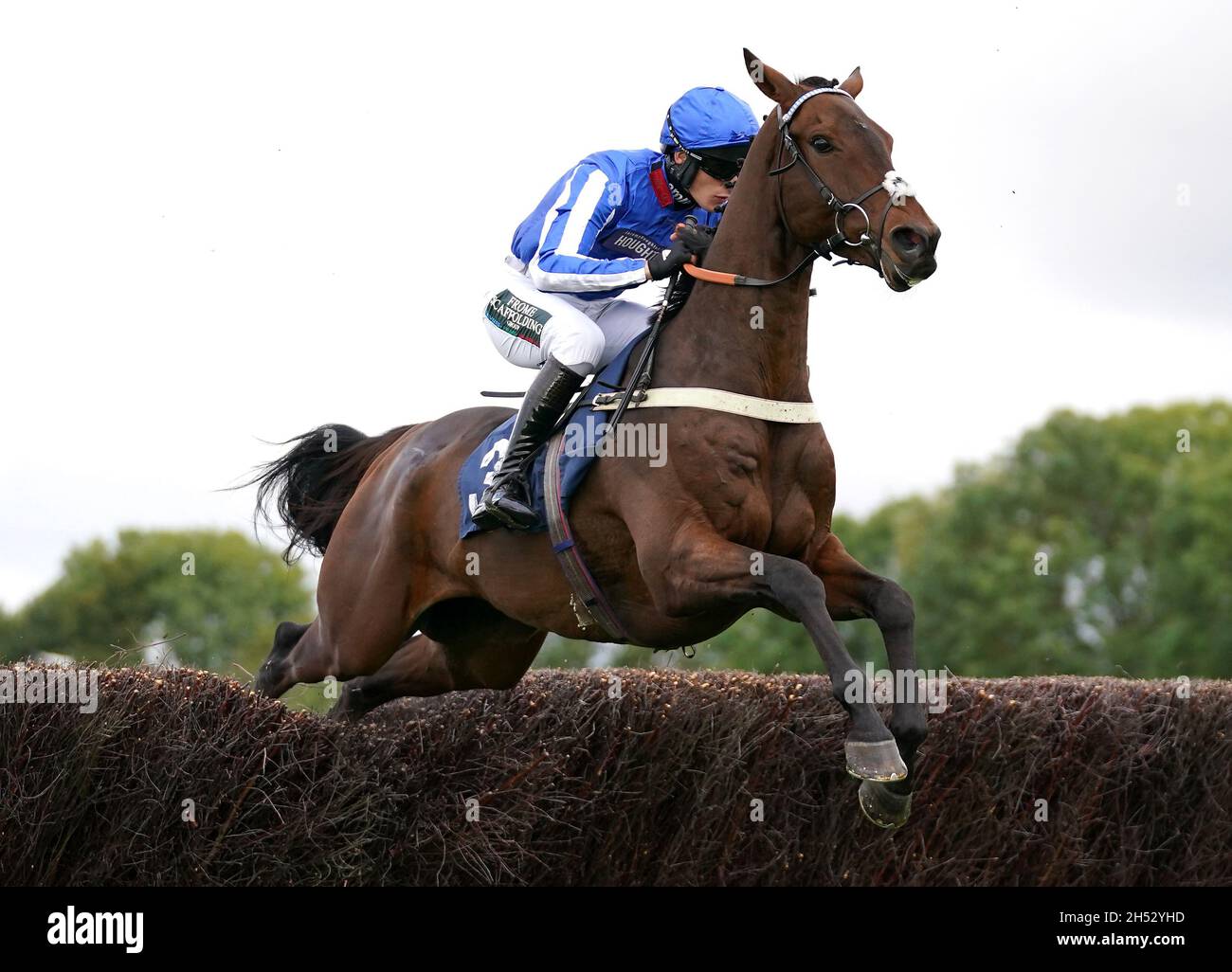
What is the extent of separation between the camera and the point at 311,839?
18.6 feet

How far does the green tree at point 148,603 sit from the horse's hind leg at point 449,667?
37.5m

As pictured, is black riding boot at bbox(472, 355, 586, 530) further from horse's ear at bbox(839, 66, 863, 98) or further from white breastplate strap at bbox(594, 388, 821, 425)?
horse's ear at bbox(839, 66, 863, 98)

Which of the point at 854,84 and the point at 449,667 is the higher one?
the point at 854,84

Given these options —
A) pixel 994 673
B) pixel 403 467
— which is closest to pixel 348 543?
pixel 403 467

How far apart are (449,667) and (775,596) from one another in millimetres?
2307

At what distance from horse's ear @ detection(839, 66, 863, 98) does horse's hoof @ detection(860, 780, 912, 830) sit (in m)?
2.44

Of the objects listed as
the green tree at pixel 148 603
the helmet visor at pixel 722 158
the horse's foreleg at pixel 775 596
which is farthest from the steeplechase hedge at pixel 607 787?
the green tree at pixel 148 603

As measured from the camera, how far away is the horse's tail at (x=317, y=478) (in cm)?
756

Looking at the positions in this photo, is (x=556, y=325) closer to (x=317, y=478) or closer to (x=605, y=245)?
(x=605, y=245)

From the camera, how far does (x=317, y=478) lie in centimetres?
769

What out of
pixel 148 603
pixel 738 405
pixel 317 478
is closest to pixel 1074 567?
pixel 148 603

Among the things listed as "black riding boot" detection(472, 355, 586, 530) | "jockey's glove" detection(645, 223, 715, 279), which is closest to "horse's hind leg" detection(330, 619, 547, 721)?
"black riding boot" detection(472, 355, 586, 530)

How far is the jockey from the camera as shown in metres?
5.65
